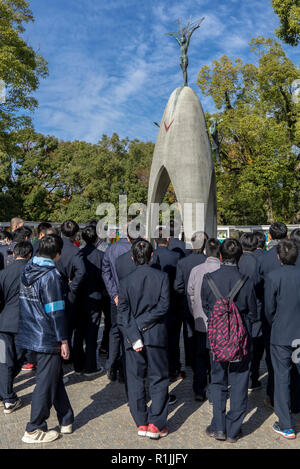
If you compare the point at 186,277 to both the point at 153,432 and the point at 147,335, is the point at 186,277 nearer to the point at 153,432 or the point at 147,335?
the point at 147,335

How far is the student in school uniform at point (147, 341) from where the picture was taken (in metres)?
3.53

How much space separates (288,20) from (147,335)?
55.7ft

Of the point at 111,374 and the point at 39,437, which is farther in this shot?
the point at 111,374

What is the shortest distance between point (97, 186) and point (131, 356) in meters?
24.2

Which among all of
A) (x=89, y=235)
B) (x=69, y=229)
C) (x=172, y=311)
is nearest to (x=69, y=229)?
(x=69, y=229)

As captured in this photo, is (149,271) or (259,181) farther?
(259,181)

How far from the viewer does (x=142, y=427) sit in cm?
359

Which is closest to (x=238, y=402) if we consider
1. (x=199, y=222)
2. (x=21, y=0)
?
(x=199, y=222)

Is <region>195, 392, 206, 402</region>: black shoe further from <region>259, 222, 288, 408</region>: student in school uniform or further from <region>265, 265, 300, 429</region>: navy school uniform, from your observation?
<region>265, 265, 300, 429</region>: navy school uniform

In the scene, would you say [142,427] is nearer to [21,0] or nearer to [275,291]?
[275,291]

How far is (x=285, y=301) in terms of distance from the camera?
11.9ft

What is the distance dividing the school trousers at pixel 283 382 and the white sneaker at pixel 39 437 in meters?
2.10

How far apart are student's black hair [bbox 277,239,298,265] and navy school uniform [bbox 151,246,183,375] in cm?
170
